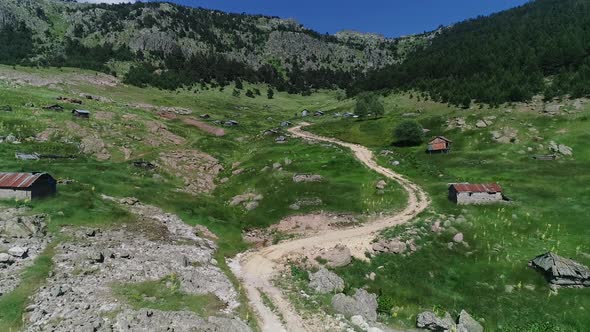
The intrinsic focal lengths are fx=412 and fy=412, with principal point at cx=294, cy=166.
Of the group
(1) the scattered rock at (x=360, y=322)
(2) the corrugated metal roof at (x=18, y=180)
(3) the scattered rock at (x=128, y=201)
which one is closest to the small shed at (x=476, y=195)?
(1) the scattered rock at (x=360, y=322)

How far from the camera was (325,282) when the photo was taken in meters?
43.6

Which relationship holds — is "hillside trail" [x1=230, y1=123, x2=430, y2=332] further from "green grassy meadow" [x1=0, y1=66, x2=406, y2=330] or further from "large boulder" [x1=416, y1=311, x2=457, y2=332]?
"large boulder" [x1=416, y1=311, x2=457, y2=332]

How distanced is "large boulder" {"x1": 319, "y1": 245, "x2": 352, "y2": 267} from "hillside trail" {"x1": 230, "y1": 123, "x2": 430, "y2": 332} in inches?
68.3

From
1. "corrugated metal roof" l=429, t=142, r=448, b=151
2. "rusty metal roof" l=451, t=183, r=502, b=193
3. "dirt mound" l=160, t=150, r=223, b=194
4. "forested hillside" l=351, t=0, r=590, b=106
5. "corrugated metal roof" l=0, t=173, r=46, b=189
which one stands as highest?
"forested hillside" l=351, t=0, r=590, b=106

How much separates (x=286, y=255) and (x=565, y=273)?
105 ft

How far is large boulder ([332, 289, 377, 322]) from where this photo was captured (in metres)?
38.5

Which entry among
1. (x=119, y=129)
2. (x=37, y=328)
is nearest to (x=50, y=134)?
(x=119, y=129)

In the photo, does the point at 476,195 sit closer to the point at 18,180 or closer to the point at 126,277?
the point at 126,277

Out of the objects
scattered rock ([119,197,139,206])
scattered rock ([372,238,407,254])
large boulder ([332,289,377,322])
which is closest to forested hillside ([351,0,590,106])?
scattered rock ([372,238,407,254])

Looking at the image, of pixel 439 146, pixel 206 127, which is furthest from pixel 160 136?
pixel 439 146

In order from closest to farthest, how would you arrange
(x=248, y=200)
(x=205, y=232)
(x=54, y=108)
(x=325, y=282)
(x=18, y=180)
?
1. (x=325, y=282)
2. (x=18, y=180)
3. (x=205, y=232)
4. (x=248, y=200)
5. (x=54, y=108)

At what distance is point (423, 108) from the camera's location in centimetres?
15400

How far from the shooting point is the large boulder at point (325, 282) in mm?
42847

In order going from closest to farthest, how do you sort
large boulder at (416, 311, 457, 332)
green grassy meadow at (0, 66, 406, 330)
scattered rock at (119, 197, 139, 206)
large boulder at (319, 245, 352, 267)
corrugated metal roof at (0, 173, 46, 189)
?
1. large boulder at (416, 311, 457, 332)
2. large boulder at (319, 245, 352, 267)
3. corrugated metal roof at (0, 173, 46, 189)
4. green grassy meadow at (0, 66, 406, 330)
5. scattered rock at (119, 197, 139, 206)
